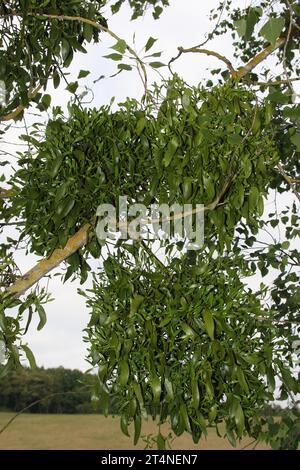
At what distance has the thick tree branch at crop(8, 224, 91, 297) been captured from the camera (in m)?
2.32

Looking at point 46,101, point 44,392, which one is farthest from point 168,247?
point 44,392

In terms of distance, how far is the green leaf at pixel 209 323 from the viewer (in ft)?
5.86

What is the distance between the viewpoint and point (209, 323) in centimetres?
180

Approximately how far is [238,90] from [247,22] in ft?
1.78

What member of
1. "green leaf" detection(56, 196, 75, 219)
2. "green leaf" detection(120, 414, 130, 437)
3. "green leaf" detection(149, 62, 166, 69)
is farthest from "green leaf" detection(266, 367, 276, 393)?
"green leaf" detection(149, 62, 166, 69)

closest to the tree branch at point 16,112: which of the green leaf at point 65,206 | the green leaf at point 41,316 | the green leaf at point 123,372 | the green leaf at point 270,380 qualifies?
the green leaf at point 65,206

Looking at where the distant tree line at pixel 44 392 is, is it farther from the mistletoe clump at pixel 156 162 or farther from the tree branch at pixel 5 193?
the mistletoe clump at pixel 156 162

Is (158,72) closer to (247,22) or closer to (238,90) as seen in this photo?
(238,90)

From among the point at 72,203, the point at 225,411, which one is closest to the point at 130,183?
the point at 72,203

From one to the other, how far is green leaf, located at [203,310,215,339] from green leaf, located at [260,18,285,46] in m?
0.78

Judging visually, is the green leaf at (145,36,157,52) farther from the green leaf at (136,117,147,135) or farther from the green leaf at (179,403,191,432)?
Answer: the green leaf at (179,403,191,432)

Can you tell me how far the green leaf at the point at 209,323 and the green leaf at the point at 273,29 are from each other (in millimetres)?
781

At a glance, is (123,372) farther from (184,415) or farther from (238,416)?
(238,416)

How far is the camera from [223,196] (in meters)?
2.12
